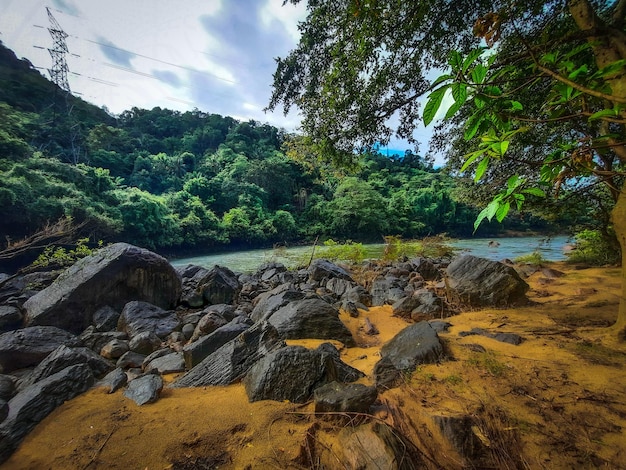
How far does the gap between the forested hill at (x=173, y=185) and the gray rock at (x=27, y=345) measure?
1314 cm

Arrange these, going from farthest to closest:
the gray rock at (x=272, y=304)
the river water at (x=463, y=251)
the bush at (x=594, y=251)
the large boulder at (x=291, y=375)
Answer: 1. the river water at (x=463, y=251)
2. the bush at (x=594, y=251)
3. the gray rock at (x=272, y=304)
4. the large boulder at (x=291, y=375)

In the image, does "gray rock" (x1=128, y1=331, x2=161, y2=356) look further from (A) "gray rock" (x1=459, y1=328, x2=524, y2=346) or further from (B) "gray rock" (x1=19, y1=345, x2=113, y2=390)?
(A) "gray rock" (x1=459, y1=328, x2=524, y2=346)

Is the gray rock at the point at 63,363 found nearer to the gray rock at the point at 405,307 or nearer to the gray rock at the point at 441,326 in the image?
the gray rock at the point at 441,326

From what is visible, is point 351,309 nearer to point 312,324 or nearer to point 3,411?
point 312,324

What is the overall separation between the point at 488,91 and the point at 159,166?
114ft

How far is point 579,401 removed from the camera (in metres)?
1.81

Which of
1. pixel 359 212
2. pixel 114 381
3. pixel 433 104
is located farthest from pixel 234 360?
pixel 359 212

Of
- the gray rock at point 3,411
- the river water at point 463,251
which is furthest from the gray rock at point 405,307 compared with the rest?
the river water at point 463,251

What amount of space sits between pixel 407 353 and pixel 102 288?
196 inches

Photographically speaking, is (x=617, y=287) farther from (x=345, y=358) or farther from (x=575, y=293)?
(x=345, y=358)

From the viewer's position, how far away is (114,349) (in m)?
3.13

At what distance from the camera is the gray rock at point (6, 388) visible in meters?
2.20

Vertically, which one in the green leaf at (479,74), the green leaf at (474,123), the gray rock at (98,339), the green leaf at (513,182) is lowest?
the gray rock at (98,339)

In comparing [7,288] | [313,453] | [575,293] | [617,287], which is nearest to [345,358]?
[313,453]
